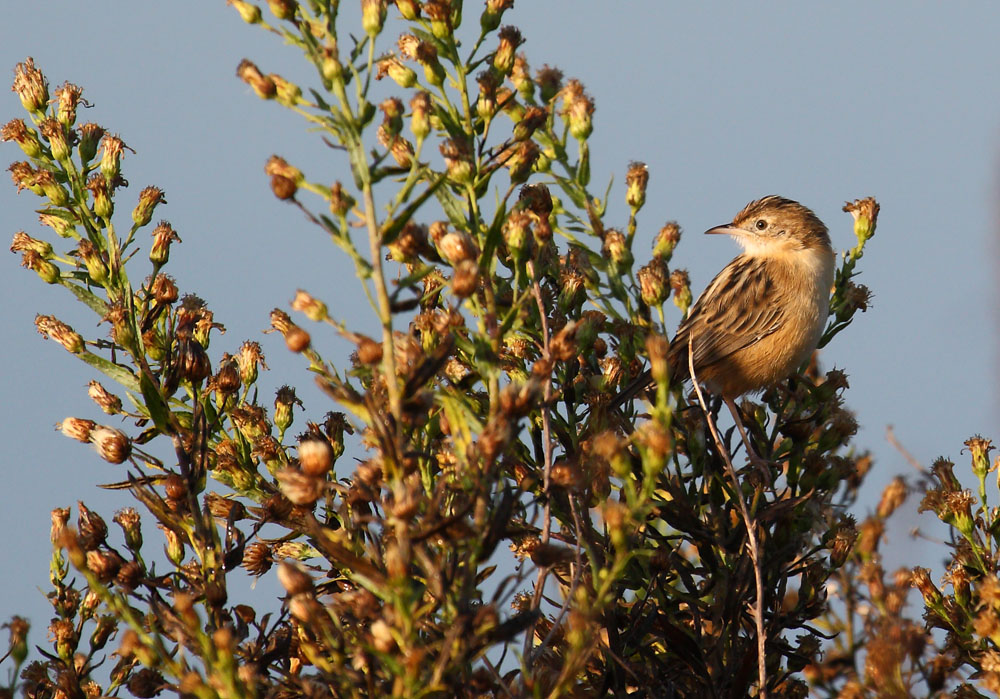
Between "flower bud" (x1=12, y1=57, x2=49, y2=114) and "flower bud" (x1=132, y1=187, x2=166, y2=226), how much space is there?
0.47m

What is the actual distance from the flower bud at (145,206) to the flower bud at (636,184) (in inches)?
61.9

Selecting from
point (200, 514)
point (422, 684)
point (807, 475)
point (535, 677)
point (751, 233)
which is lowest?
point (422, 684)

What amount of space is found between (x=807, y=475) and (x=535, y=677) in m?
1.72

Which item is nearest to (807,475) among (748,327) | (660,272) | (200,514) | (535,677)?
(660,272)

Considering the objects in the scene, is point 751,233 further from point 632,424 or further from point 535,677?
point 535,677

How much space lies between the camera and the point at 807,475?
3.64 meters

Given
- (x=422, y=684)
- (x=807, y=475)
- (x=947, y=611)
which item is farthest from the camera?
(x=807, y=475)

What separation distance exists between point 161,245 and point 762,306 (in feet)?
12.6

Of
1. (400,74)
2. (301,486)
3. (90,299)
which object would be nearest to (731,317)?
(400,74)

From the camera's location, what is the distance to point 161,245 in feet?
10.5

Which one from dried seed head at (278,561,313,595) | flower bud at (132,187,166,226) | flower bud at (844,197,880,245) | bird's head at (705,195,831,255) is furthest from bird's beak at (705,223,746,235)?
dried seed head at (278,561,313,595)

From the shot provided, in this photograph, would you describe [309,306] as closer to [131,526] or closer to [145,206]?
[131,526]

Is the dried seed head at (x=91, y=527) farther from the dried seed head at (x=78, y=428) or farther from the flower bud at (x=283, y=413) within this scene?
the flower bud at (x=283, y=413)

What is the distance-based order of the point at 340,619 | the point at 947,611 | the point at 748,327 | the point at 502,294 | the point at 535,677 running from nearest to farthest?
the point at 535,677 < the point at 340,619 < the point at 502,294 < the point at 947,611 < the point at 748,327
